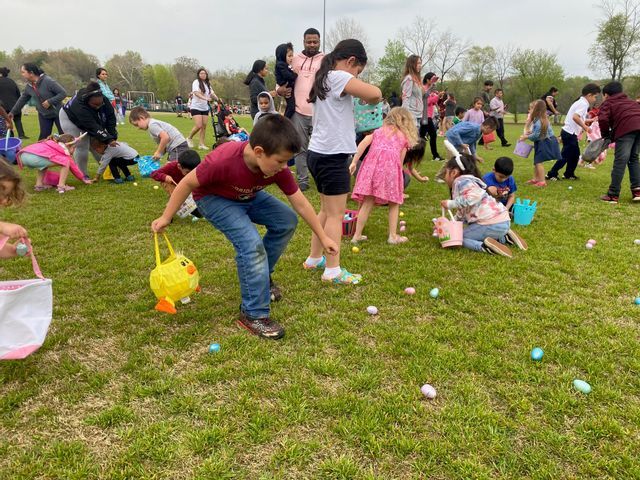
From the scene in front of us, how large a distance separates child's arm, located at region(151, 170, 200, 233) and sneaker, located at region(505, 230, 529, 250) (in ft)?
11.7

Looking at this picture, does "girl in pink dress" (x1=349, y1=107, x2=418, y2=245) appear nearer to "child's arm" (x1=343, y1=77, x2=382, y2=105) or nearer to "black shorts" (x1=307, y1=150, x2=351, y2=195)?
"black shorts" (x1=307, y1=150, x2=351, y2=195)

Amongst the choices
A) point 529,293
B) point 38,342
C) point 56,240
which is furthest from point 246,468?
point 56,240

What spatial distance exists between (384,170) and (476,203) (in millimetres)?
1101

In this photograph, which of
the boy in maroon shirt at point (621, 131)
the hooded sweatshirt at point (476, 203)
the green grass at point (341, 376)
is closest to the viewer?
the green grass at point (341, 376)

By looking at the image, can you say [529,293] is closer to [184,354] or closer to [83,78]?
[184,354]

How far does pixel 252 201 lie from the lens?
3.01 metres

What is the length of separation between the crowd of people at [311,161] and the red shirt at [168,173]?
1cm

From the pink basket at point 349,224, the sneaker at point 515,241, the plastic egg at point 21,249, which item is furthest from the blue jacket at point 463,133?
the plastic egg at point 21,249

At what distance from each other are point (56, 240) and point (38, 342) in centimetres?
289

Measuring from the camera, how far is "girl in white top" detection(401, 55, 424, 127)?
7457 mm

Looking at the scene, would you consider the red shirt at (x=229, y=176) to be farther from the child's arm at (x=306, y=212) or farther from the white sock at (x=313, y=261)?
the white sock at (x=313, y=261)

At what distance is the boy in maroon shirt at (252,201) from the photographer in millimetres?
2482

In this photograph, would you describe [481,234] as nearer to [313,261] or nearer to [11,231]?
[313,261]

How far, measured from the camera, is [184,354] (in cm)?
268
